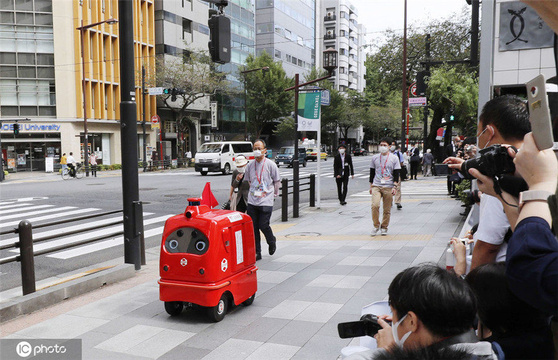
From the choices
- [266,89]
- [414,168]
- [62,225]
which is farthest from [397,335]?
[266,89]

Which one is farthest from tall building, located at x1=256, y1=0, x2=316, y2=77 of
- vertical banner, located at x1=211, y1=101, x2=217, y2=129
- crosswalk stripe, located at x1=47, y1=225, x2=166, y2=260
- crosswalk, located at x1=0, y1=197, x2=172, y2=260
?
crosswalk stripe, located at x1=47, y1=225, x2=166, y2=260

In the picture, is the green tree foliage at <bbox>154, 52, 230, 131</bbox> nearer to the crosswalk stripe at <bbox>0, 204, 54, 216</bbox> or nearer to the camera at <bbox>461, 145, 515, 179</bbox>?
the crosswalk stripe at <bbox>0, 204, 54, 216</bbox>

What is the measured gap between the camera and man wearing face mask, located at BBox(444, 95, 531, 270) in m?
2.19

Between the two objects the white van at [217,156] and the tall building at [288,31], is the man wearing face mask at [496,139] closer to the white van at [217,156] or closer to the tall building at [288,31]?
the white van at [217,156]

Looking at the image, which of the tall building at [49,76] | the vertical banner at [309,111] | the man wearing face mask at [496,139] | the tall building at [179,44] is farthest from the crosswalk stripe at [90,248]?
the tall building at [179,44]

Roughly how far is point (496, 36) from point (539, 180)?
688cm

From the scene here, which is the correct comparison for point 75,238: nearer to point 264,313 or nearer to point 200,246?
point 200,246

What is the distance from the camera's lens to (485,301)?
1801mm

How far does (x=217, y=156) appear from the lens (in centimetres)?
2844

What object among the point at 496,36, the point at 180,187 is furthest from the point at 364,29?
the point at 496,36

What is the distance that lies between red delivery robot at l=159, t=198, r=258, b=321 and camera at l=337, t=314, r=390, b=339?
2.93 metres

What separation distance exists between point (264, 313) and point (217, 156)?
2400 centimetres

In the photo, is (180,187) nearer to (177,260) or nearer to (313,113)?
(313,113)

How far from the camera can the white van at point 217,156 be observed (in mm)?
28078
